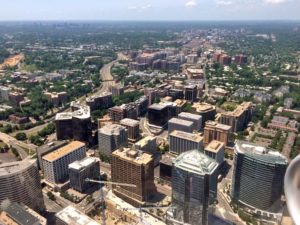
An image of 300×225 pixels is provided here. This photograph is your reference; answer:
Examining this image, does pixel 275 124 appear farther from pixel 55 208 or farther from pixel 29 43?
pixel 29 43

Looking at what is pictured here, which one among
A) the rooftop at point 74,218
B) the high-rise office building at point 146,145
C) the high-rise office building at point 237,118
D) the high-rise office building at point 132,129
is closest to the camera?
the rooftop at point 74,218

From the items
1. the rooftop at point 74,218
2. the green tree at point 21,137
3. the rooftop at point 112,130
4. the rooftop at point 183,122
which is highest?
the rooftop at point 112,130

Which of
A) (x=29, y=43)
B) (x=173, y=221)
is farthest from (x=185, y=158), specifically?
(x=29, y=43)

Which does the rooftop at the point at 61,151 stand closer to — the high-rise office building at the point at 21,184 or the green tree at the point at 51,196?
the green tree at the point at 51,196

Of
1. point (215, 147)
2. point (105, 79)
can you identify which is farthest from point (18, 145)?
point (105, 79)

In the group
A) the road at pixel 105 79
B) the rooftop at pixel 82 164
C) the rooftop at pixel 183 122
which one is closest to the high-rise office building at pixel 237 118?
the rooftop at pixel 183 122

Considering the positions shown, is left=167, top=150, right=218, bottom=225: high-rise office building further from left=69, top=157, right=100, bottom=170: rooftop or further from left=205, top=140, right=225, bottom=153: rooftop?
left=69, top=157, right=100, bottom=170: rooftop

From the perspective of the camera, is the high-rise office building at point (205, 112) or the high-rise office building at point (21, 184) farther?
the high-rise office building at point (205, 112)
